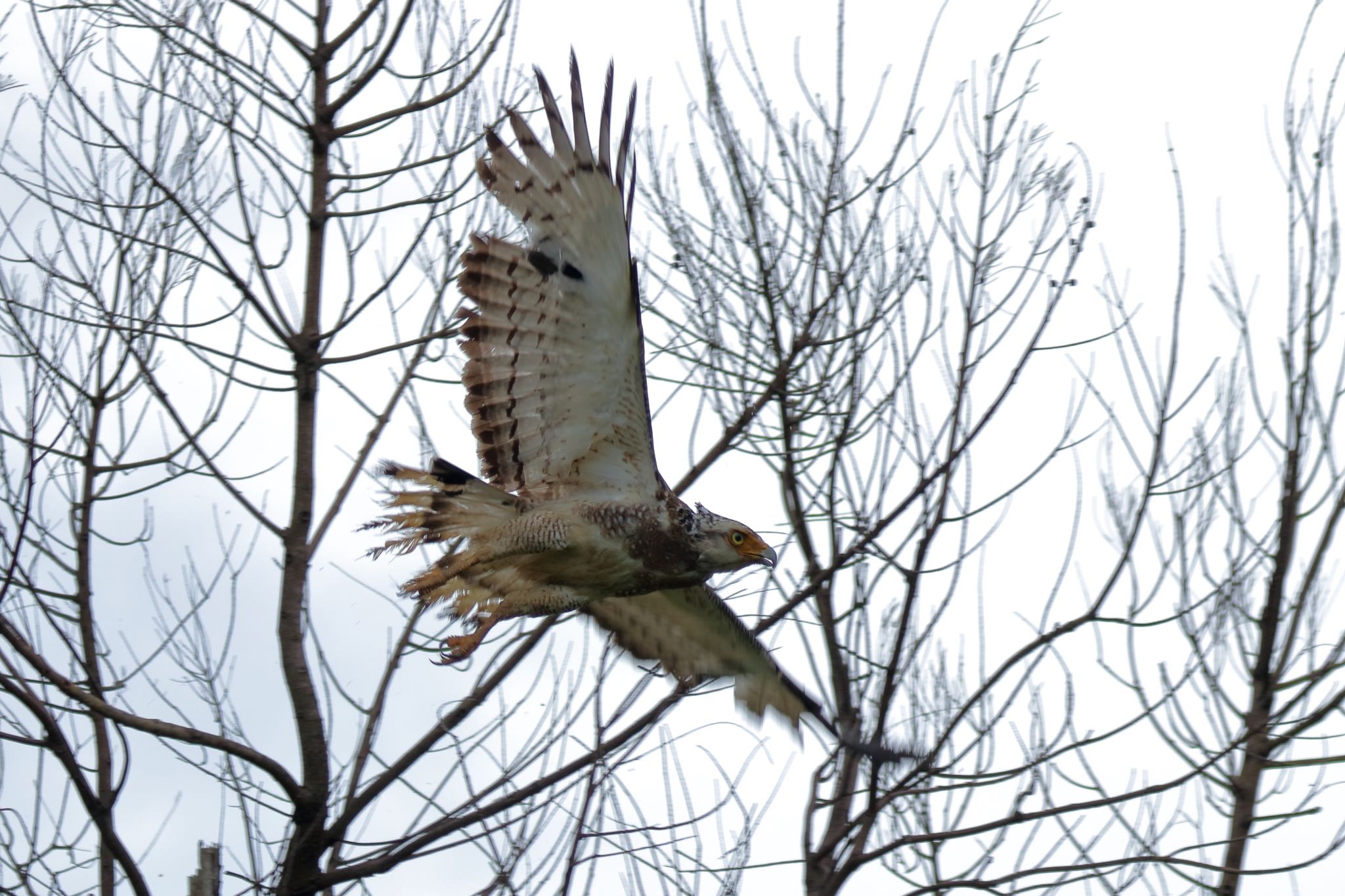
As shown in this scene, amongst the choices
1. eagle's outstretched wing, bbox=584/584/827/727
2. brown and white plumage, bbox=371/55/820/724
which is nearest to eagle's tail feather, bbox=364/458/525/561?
brown and white plumage, bbox=371/55/820/724

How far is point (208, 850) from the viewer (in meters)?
4.11

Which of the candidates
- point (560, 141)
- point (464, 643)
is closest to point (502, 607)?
point (464, 643)

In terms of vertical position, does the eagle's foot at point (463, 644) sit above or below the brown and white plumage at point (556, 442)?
below

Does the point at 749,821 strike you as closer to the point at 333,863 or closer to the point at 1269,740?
the point at 333,863

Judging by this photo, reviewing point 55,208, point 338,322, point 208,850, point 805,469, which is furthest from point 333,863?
point 55,208

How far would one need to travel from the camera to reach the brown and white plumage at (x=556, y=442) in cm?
491

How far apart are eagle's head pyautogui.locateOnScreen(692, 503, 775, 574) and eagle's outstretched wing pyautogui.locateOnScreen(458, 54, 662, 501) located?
26cm

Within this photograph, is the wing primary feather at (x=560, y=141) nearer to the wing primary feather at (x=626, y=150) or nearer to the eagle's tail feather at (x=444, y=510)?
the wing primary feather at (x=626, y=150)

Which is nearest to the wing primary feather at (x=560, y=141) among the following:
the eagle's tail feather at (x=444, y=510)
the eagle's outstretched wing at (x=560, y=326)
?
the eagle's outstretched wing at (x=560, y=326)

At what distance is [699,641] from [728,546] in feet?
2.74

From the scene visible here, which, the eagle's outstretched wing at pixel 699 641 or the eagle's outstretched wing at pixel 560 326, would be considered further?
the eagle's outstretched wing at pixel 699 641

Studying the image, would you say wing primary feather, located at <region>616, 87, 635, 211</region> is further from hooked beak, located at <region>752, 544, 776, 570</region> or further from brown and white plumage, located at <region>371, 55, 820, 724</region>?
hooked beak, located at <region>752, 544, 776, 570</region>

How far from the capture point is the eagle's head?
5285mm

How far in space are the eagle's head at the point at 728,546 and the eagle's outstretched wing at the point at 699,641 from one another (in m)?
0.36
